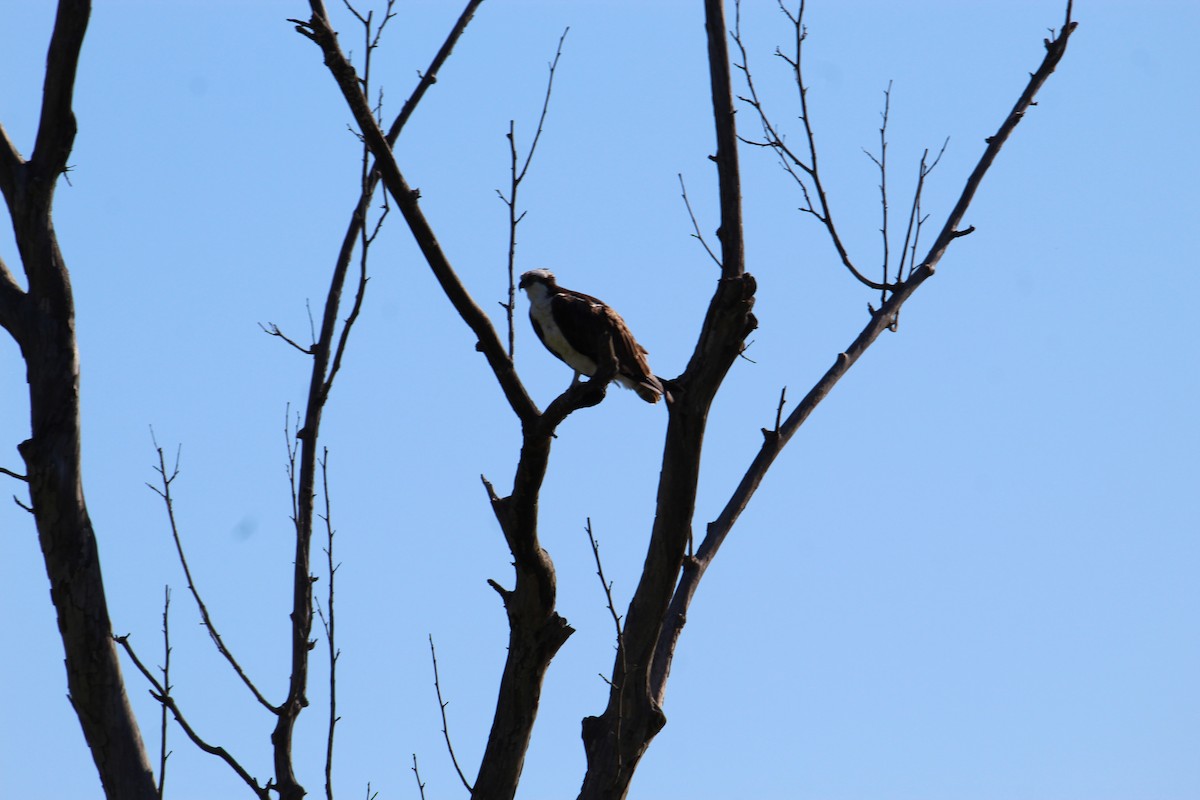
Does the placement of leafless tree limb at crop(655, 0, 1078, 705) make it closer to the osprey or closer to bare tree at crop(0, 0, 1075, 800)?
bare tree at crop(0, 0, 1075, 800)

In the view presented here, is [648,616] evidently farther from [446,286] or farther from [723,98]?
[723,98]

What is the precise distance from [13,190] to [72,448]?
87cm

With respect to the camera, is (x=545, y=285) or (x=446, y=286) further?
(x=545, y=285)

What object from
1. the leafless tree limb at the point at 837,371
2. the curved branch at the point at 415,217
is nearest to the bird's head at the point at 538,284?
the leafless tree limb at the point at 837,371

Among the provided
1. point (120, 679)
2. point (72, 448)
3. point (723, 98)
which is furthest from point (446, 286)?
point (120, 679)

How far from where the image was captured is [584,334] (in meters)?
7.40

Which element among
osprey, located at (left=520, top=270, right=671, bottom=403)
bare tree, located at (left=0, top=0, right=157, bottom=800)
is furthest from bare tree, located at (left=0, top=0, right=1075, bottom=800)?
osprey, located at (left=520, top=270, right=671, bottom=403)

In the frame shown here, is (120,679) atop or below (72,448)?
below

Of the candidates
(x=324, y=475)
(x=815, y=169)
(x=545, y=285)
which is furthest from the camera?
(x=545, y=285)

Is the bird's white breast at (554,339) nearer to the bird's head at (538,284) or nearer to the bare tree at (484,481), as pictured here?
the bird's head at (538,284)

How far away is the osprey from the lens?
7125mm

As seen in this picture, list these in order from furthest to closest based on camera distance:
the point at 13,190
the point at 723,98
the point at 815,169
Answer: the point at 815,169 < the point at 13,190 < the point at 723,98

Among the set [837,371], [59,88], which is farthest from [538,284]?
[59,88]

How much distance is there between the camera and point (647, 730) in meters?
4.41
